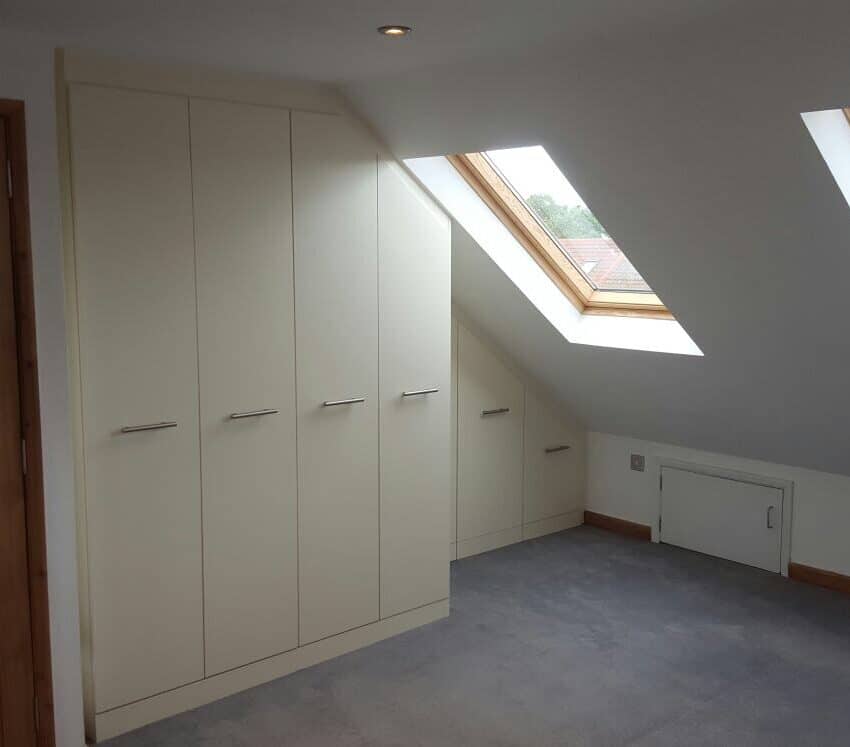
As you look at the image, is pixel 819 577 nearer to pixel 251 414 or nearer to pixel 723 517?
pixel 723 517

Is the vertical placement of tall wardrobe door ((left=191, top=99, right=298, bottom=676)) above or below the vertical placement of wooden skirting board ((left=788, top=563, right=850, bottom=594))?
above

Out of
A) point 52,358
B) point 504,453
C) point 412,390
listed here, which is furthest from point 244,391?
point 504,453

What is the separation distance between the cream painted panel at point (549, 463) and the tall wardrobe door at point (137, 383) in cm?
234

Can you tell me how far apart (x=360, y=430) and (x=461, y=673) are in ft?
3.39

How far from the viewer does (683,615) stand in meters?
4.09

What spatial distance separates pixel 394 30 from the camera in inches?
98.3

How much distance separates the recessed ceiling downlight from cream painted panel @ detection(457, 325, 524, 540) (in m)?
2.24

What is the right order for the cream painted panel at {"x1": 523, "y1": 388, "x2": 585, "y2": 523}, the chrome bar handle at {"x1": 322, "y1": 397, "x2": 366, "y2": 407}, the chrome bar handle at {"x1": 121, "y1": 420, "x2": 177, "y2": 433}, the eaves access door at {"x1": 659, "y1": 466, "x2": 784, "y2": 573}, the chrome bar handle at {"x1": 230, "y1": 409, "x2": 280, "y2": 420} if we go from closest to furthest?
the chrome bar handle at {"x1": 121, "y1": 420, "x2": 177, "y2": 433}
the chrome bar handle at {"x1": 230, "y1": 409, "x2": 280, "y2": 420}
the chrome bar handle at {"x1": 322, "y1": 397, "x2": 366, "y2": 407}
the eaves access door at {"x1": 659, "y1": 466, "x2": 784, "y2": 573}
the cream painted panel at {"x1": 523, "y1": 388, "x2": 585, "y2": 523}

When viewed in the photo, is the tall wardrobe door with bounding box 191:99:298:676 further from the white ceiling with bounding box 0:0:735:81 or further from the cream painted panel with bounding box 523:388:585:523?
the cream painted panel with bounding box 523:388:585:523

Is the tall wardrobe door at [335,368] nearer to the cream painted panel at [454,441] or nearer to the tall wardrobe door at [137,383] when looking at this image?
the tall wardrobe door at [137,383]

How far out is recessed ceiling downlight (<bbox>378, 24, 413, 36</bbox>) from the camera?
248 centimetres

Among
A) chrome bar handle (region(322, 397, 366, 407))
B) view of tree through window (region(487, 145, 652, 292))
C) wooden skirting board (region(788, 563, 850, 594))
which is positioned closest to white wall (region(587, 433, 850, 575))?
wooden skirting board (region(788, 563, 850, 594))

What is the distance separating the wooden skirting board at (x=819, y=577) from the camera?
433cm

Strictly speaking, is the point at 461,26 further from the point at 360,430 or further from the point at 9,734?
the point at 9,734
